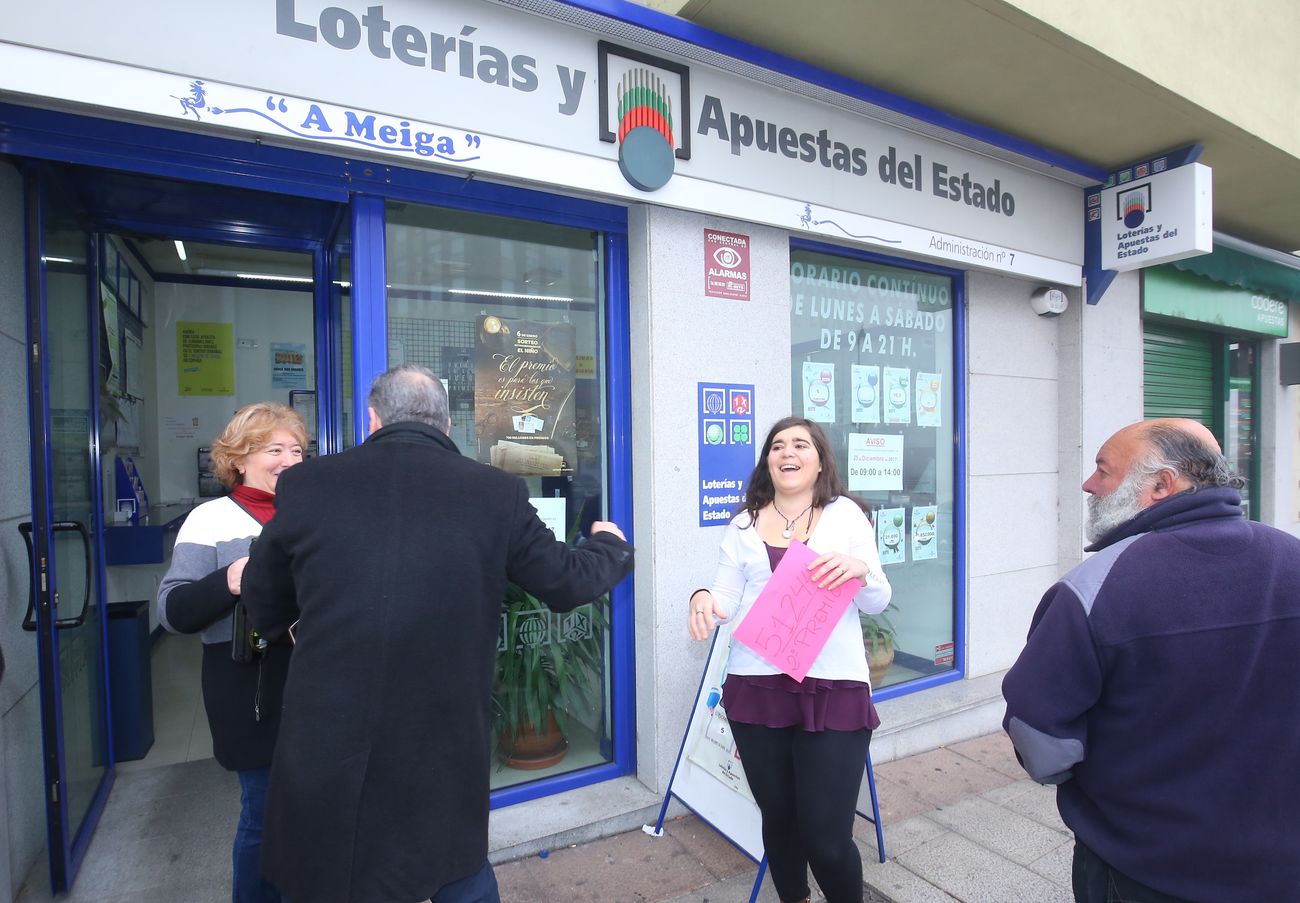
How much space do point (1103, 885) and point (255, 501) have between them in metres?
2.44

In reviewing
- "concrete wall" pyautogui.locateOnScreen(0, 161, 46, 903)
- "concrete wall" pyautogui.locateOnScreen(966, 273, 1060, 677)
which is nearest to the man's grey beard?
"concrete wall" pyautogui.locateOnScreen(966, 273, 1060, 677)

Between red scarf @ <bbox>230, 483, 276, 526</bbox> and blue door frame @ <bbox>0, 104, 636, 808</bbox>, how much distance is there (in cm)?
73

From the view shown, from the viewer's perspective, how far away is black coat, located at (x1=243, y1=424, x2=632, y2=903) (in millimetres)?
1585

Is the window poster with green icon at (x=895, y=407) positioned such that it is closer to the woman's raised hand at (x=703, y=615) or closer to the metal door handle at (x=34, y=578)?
the woman's raised hand at (x=703, y=615)

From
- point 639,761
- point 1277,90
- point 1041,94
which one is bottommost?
point 639,761

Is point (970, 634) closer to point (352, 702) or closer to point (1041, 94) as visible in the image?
point (1041, 94)

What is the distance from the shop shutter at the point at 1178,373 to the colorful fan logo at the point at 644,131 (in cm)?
497

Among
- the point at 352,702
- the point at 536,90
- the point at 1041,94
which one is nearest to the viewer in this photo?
the point at 352,702

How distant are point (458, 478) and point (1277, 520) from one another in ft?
28.0

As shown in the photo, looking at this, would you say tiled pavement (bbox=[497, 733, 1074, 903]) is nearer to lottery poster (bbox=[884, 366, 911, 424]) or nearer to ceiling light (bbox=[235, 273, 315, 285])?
lottery poster (bbox=[884, 366, 911, 424])

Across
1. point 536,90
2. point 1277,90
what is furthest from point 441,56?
point 1277,90

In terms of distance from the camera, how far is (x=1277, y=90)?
4.66 metres

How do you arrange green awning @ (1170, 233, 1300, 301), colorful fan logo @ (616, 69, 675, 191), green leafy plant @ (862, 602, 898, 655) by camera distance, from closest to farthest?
1. colorful fan logo @ (616, 69, 675, 191)
2. green leafy plant @ (862, 602, 898, 655)
3. green awning @ (1170, 233, 1300, 301)

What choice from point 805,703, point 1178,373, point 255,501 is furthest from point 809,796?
point 1178,373
